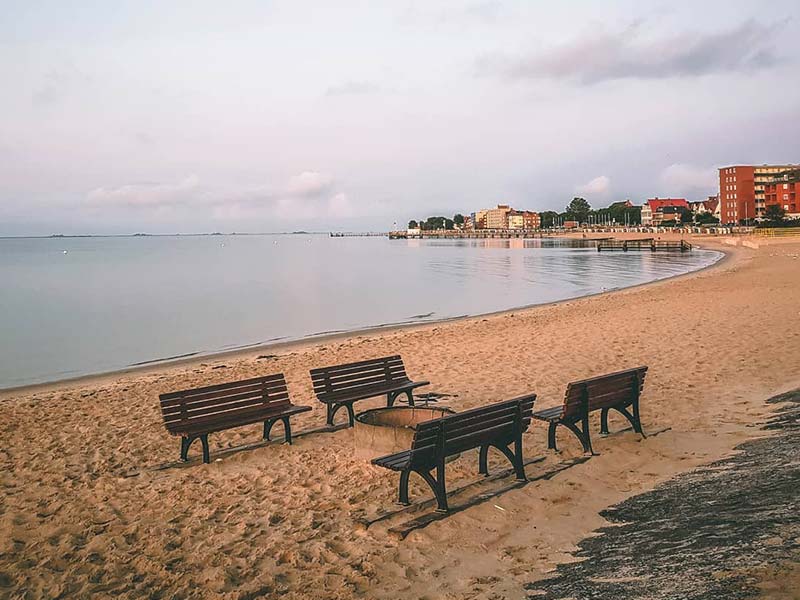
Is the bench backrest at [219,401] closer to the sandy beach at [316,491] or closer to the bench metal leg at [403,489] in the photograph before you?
the sandy beach at [316,491]

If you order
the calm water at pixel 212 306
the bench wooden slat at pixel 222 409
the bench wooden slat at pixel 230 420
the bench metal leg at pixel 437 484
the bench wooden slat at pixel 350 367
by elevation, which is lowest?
the calm water at pixel 212 306

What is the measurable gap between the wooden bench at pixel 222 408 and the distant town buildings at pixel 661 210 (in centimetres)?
18548

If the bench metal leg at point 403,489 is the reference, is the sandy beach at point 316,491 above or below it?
below

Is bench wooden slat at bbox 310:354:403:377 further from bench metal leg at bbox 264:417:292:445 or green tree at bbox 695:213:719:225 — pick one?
green tree at bbox 695:213:719:225

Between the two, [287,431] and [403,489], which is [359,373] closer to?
[287,431]

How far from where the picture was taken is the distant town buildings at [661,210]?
601 feet

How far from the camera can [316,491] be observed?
21.6ft

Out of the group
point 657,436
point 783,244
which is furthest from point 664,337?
point 783,244

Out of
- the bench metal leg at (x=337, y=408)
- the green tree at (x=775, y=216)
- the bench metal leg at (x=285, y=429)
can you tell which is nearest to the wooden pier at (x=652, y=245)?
the green tree at (x=775, y=216)

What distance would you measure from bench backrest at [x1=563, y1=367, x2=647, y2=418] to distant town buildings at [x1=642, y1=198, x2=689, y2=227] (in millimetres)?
183995

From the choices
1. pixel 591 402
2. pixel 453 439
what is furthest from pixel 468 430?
pixel 591 402

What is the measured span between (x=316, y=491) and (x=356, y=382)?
9.38 feet

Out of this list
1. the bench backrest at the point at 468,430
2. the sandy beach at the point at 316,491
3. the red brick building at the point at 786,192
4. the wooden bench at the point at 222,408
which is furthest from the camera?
the red brick building at the point at 786,192

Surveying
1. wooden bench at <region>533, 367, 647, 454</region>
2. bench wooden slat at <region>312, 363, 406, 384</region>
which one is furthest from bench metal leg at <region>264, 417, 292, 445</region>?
wooden bench at <region>533, 367, 647, 454</region>
